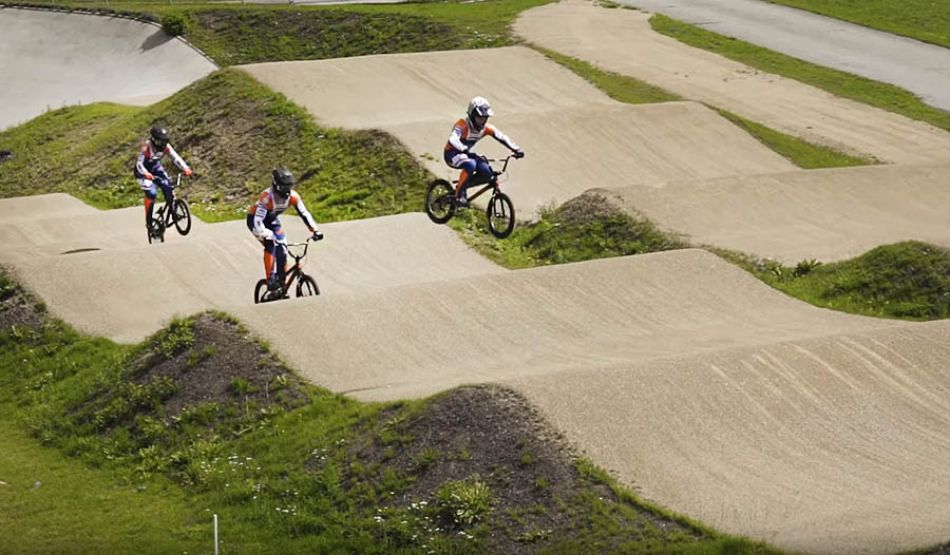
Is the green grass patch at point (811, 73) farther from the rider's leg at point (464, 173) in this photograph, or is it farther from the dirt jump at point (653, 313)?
the rider's leg at point (464, 173)

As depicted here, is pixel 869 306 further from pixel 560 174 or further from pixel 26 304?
pixel 26 304

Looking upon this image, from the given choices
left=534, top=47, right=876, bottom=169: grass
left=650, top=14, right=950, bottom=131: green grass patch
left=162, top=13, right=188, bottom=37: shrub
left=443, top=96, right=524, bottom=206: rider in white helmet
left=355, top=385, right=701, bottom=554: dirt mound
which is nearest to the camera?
left=355, top=385, right=701, bottom=554: dirt mound

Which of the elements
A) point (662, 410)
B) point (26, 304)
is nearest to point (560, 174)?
point (26, 304)

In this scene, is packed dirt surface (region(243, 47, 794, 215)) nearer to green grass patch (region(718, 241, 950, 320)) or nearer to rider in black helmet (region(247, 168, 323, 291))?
green grass patch (region(718, 241, 950, 320))

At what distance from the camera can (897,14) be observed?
6444cm

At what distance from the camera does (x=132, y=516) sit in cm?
2203

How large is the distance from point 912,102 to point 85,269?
93.9 feet

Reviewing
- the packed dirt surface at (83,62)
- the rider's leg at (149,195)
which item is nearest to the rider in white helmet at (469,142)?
the rider's leg at (149,195)

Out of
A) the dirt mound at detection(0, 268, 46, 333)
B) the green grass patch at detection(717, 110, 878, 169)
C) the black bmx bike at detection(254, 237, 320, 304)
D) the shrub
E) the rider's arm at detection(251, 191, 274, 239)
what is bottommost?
the shrub

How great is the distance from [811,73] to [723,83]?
3552 millimetres

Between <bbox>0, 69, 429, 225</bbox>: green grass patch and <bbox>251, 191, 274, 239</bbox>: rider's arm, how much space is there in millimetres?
10138

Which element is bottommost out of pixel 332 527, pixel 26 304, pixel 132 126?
pixel 132 126

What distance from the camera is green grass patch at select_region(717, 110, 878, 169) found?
43938mm

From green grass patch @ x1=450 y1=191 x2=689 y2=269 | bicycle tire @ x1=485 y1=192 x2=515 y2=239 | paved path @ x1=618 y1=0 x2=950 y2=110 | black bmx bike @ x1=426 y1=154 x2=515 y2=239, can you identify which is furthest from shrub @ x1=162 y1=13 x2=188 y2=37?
bicycle tire @ x1=485 y1=192 x2=515 y2=239
